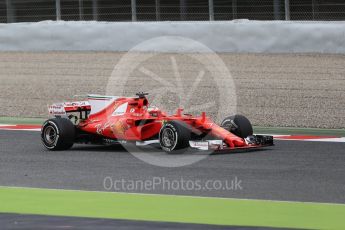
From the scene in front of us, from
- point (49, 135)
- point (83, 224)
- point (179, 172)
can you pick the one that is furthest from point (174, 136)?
point (83, 224)

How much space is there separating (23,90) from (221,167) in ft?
36.3

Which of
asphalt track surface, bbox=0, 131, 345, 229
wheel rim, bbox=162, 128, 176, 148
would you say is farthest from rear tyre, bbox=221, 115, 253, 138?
wheel rim, bbox=162, 128, 176, 148

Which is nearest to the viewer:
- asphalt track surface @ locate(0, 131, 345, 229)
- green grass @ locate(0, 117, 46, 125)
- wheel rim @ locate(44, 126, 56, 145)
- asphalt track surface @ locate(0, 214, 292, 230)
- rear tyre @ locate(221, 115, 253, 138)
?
asphalt track surface @ locate(0, 214, 292, 230)

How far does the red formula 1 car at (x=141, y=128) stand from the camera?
13.6 meters

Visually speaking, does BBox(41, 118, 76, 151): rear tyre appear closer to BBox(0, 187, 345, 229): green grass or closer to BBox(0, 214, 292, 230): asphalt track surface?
BBox(0, 187, 345, 229): green grass

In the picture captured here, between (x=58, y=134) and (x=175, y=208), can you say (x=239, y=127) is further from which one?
(x=175, y=208)

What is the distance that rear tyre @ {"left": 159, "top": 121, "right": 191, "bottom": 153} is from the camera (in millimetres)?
13398

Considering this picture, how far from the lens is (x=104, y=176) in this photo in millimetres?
12273

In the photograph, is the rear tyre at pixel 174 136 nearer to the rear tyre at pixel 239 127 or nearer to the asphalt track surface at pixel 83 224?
the rear tyre at pixel 239 127

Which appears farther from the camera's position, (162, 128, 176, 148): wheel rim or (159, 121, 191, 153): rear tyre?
(162, 128, 176, 148): wheel rim

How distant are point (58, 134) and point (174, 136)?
65.3 inches

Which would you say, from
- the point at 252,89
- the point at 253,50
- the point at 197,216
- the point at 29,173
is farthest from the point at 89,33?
the point at 197,216

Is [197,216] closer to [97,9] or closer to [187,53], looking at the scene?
[187,53]

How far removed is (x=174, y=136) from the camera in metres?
13.5
